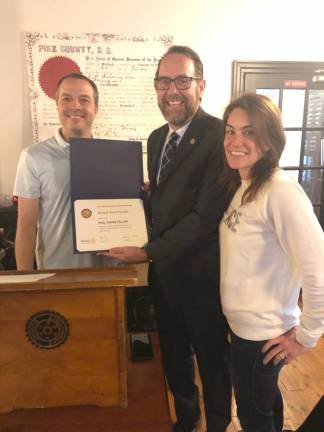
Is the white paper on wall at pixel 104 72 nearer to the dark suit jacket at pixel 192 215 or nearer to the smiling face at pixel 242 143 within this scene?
the dark suit jacket at pixel 192 215

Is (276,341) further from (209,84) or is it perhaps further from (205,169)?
(209,84)

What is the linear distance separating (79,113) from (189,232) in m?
0.55

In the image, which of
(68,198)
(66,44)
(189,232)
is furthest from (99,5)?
(189,232)

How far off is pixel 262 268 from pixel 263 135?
0.36m

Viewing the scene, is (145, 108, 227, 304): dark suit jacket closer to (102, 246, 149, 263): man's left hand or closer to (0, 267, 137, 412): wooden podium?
(102, 246, 149, 263): man's left hand

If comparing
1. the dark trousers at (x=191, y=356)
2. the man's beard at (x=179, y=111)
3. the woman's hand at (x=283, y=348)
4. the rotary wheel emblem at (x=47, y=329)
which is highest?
the man's beard at (x=179, y=111)

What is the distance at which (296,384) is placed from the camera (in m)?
1.98

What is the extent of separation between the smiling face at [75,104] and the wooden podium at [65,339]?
0.58 m

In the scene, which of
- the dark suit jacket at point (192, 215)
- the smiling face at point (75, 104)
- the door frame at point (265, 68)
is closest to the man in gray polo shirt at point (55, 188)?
the smiling face at point (75, 104)

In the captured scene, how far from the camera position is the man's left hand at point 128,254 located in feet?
3.75

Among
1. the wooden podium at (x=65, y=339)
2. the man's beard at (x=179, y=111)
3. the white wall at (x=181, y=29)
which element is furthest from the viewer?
the white wall at (x=181, y=29)

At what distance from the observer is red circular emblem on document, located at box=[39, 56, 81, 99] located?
2.32 m

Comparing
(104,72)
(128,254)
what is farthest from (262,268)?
(104,72)

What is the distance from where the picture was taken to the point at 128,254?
114cm
